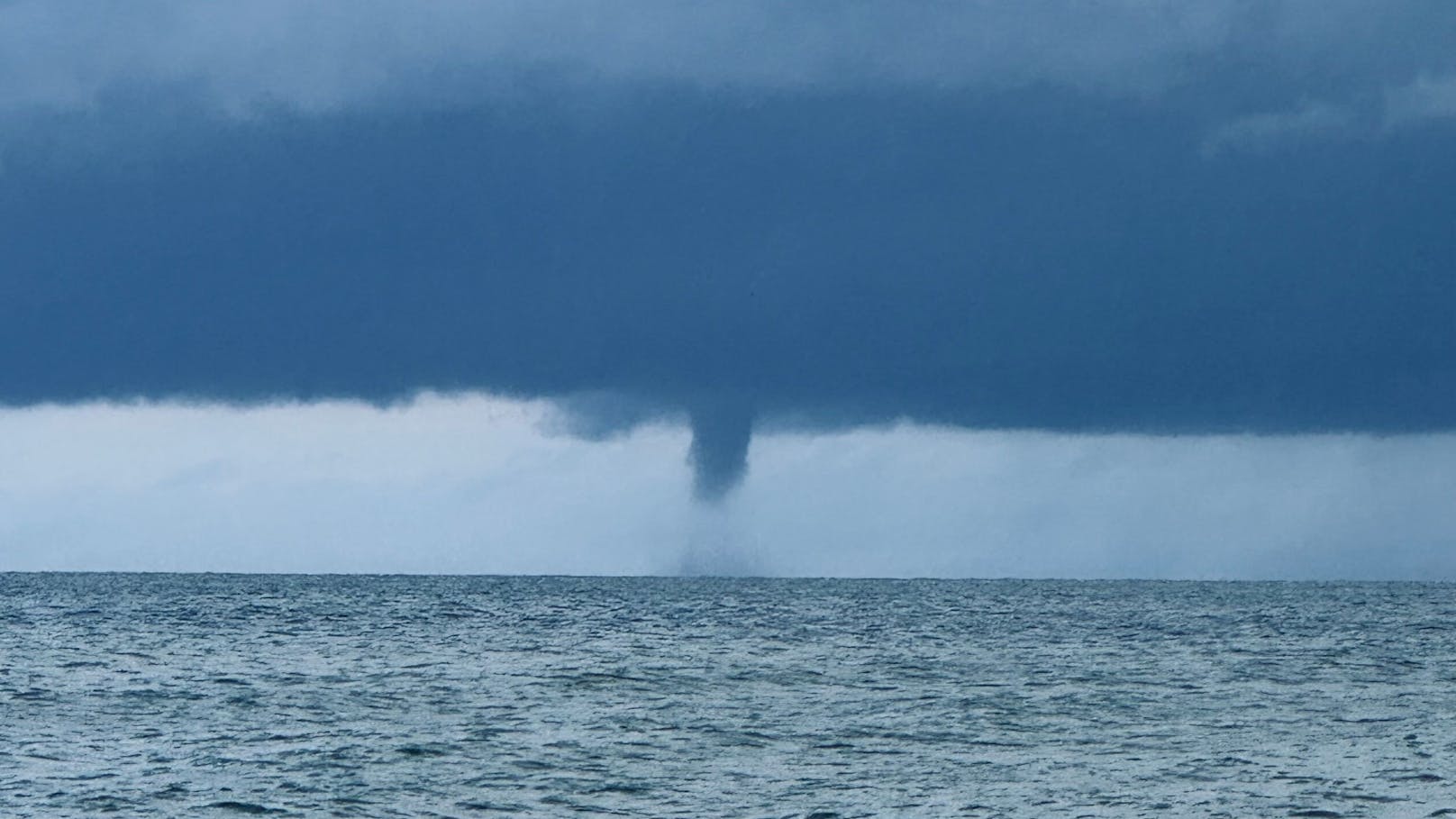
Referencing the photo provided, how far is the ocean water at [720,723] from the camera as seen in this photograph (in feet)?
109

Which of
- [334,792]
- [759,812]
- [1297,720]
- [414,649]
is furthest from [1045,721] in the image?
[414,649]

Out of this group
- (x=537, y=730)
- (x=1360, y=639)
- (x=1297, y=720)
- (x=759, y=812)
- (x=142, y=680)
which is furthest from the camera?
(x=1360, y=639)

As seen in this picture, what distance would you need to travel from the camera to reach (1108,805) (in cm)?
3266

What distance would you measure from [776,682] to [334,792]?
26.5 metres

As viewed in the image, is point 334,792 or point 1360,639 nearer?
point 334,792

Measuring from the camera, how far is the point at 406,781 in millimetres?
34938

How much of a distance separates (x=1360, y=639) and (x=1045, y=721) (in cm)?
4889

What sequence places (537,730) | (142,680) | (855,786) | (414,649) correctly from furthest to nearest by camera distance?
(414,649) < (142,680) < (537,730) < (855,786)

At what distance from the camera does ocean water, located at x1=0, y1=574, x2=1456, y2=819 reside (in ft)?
109

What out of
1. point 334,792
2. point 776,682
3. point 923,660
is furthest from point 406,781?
point 923,660

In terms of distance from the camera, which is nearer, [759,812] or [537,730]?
[759,812]

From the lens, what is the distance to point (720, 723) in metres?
45.5

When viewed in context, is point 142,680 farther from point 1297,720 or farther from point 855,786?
point 1297,720

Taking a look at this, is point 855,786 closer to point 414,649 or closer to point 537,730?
point 537,730
